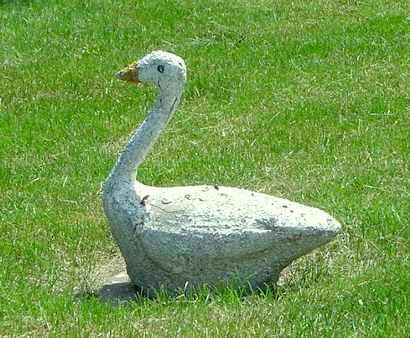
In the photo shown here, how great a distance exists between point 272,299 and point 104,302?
109cm

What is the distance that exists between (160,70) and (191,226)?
1056 millimetres

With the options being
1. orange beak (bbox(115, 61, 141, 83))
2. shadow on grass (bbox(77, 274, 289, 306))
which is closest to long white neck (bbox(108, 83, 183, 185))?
orange beak (bbox(115, 61, 141, 83))

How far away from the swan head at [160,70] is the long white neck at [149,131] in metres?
0.04

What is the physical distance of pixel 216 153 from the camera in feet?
29.8

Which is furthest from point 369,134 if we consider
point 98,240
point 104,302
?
point 104,302

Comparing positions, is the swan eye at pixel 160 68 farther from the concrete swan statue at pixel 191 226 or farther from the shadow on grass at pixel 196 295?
the shadow on grass at pixel 196 295

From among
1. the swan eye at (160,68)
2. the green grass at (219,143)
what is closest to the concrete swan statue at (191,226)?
the swan eye at (160,68)

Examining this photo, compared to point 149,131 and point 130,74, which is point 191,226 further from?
point 130,74

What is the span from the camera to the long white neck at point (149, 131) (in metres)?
6.45

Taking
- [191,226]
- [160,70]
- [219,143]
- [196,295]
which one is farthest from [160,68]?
[219,143]

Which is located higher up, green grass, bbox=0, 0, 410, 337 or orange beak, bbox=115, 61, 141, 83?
orange beak, bbox=115, 61, 141, 83

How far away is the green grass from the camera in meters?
5.97

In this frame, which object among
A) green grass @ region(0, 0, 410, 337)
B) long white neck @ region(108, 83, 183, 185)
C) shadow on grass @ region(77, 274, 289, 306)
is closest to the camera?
green grass @ region(0, 0, 410, 337)

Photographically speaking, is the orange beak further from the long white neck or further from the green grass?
the green grass
